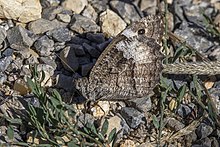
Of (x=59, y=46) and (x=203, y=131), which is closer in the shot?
(x=203, y=131)

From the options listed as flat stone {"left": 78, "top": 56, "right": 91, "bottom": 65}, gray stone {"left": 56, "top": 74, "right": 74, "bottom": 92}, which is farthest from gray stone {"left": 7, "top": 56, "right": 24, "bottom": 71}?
flat stone {"left": 78, "top": 56, "right": 91, "bottom": 65}

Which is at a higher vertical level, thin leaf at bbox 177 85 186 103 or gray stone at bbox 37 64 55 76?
gray stone at bbox 37 64 55 76

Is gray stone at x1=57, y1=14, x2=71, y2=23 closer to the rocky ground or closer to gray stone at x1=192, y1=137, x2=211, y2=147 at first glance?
the rocky ground

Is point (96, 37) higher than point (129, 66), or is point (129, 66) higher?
point (96, 37)

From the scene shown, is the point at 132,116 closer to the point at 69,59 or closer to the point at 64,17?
the point at 69,59

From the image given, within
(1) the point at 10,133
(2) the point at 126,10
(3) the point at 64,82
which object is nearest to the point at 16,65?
(3) the point at 64,82
